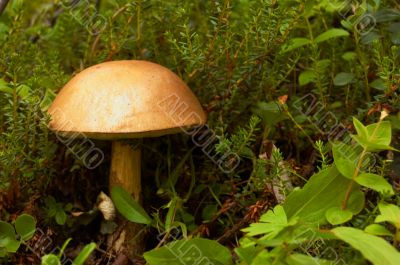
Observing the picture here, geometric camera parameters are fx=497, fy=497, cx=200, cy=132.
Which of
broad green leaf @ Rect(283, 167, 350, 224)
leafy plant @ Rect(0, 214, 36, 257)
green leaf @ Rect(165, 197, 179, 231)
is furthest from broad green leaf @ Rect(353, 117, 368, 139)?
leafy plant @ Rect(0, 214, 36, 257)

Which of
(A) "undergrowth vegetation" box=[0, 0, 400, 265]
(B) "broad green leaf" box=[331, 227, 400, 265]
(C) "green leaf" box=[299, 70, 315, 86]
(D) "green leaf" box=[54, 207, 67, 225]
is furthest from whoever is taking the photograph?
(C) "green leaf" box=[299, 70, 315, 86]

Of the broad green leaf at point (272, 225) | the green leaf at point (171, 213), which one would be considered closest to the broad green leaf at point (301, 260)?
the broad green leaf at point (272, 225)

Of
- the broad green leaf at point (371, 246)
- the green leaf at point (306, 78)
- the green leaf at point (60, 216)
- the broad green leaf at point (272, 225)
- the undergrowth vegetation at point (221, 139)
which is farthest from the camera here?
the green leaf at point (306, 78)

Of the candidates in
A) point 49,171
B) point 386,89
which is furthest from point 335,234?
point 49,171

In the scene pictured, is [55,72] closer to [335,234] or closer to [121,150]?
[121,150]

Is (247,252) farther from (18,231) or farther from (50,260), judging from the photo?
(18,231)

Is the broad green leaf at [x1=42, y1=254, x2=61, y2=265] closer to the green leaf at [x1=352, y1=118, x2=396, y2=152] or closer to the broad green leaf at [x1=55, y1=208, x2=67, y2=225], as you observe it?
the broad green leaf at [x1=55, y1=208, x2=67, y2=225]

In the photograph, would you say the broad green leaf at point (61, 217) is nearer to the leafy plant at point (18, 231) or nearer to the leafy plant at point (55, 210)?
the leafy plant at point (55, 210)

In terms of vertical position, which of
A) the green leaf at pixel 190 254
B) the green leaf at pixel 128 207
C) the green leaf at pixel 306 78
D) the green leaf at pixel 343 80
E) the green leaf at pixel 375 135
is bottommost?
the green leaf at pixel 128 207
